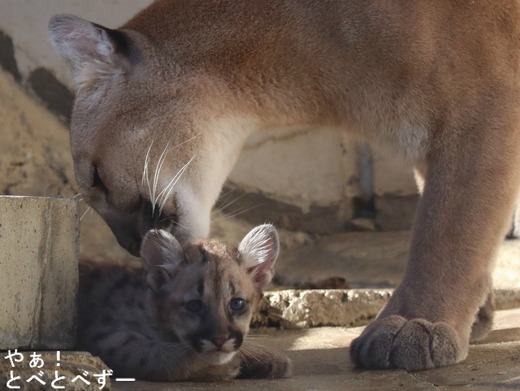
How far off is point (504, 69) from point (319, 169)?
10.6 ft

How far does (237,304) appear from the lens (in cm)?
281

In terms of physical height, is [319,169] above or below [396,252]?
above

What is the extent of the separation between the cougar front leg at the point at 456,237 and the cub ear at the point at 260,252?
0.40m

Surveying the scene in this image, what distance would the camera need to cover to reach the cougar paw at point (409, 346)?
9.44 ft

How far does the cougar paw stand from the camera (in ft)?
9.44

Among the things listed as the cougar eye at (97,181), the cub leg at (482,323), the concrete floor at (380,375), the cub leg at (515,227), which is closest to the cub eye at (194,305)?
the concrete floor at (380,375)

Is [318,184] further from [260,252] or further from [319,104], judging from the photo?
[260,252]

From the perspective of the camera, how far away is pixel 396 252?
5949 mm

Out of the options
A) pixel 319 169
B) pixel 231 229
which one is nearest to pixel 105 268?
pixel 231 229

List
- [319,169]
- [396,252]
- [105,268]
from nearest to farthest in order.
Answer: [105,268] → [396,252] → [319,169]

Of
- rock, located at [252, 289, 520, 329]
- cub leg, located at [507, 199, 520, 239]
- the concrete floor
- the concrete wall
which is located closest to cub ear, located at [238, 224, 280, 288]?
the concrete floor

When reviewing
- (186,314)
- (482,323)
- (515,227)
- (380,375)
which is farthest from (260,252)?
(515,227)

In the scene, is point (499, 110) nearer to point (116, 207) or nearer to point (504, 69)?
point (504, 69)

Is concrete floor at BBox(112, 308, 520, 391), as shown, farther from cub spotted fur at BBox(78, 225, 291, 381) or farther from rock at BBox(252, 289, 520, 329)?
rock at BBox(252, 289, 520, 329)
